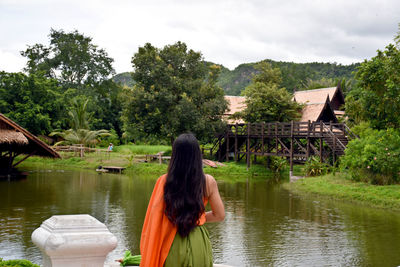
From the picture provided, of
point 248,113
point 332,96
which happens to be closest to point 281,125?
point 248,113

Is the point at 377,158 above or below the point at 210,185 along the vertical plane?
below

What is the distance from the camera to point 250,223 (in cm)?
1318

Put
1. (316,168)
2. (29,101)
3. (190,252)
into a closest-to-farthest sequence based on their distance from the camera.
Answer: (190,252), (316,168), (29,101)

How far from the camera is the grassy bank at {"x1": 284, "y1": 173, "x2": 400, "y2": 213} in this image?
53.3 ft

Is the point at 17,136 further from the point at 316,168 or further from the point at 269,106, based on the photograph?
the point at 269,106

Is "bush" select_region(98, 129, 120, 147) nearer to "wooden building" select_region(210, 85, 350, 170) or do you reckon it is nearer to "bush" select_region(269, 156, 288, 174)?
"wooden building" select_region(210, 85, 350, 170)

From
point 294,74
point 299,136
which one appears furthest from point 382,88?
point 294,74

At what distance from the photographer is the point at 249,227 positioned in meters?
12.6

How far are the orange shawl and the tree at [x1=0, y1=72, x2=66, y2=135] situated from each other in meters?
33.6


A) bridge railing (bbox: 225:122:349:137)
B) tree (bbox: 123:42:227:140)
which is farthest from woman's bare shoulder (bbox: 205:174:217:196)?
tree (bbox: 123:42:227:140)

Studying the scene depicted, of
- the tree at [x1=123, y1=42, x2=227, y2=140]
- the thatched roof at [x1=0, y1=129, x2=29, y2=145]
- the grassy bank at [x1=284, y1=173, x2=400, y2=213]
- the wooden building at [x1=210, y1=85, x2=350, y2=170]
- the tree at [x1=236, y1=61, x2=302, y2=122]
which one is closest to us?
the grassy bank at [x1=284, y1=173, x2=400, y2=213]

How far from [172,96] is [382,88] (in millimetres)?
13294

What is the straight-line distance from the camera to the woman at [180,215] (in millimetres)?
3029

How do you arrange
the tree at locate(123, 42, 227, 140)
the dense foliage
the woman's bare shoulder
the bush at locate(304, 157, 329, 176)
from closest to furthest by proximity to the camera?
the woman's bare shoulder < the bush at locate(304, 157, 329, 176) < the tree at locate(123, 42, 227, 140) < the dense foliage
